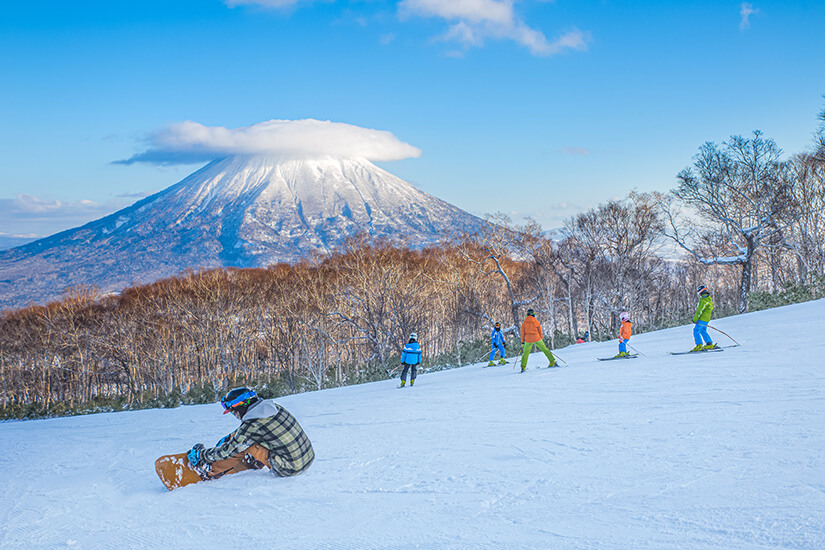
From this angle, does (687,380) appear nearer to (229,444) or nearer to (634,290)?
(229,444)

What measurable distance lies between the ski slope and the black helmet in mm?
869

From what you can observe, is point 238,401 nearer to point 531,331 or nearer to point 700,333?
point 531,331

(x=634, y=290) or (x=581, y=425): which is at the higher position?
(x=634, y=290)

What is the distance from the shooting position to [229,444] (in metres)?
5.98

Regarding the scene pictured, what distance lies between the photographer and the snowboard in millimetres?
6133

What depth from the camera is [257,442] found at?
5996 millimetres

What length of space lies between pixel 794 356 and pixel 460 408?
23.9 feet

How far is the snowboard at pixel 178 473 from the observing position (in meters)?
6.13

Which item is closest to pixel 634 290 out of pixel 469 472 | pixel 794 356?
pixel 794 356

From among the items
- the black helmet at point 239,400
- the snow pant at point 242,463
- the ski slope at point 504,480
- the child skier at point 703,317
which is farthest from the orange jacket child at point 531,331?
the black helmet at point 239,400

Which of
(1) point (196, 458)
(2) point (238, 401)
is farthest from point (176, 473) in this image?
(2) point (238, 401)

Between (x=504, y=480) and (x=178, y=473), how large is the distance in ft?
12.4

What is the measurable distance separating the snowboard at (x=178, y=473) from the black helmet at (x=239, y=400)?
2.65 feet

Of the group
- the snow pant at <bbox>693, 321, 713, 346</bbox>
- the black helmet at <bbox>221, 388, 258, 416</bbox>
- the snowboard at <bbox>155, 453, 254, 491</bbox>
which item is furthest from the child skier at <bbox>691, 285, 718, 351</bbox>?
the snowboard at <bbox>155, 453, 254, 491</bbox>
